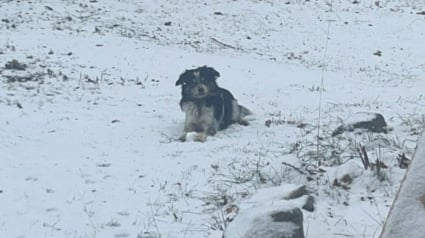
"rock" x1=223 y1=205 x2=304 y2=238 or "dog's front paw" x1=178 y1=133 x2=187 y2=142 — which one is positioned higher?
"rock" x1=223 y1=205 x2=304 y2=238

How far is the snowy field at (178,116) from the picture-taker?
6.08m

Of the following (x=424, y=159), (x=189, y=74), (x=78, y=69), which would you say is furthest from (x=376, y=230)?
(x=78, y=69)

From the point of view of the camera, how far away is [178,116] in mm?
10984

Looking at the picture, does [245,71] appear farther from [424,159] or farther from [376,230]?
[424,159]

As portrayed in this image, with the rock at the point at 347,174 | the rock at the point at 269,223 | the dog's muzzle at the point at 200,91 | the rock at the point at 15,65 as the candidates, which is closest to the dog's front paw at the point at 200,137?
the dog's muzzle at the point at 200,91

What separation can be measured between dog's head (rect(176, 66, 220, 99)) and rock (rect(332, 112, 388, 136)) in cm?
258

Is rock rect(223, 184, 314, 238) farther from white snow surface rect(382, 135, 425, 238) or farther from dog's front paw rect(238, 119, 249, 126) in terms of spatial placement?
dog's front paw rect(238, 119, 249, 126)

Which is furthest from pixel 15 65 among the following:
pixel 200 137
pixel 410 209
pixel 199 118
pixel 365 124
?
pixel 410 209

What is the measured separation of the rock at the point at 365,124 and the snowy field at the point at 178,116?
248 millimetres

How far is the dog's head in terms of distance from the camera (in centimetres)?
1009

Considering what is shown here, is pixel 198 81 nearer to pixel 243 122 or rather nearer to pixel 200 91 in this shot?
pixel 200 91

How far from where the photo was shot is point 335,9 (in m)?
25.1

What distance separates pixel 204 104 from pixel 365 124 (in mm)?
2916

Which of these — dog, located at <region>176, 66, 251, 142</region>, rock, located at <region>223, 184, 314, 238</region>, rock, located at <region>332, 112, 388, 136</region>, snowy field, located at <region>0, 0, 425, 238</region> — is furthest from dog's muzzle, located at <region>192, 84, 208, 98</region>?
rock, located at <region>223, 184, 314, 238</region>
